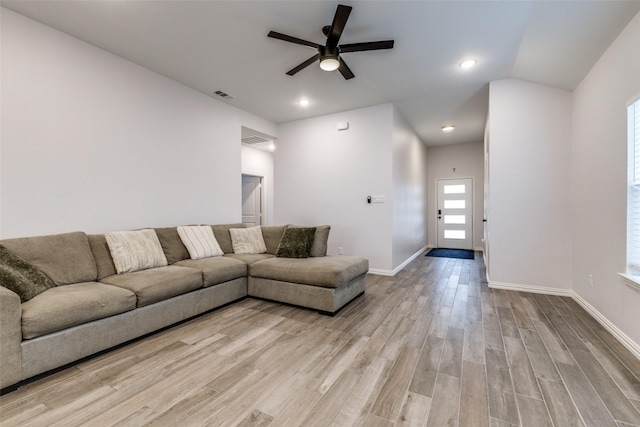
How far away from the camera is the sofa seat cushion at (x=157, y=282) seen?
244 cm

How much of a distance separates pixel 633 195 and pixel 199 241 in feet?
14.7

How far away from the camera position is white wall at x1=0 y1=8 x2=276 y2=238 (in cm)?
252

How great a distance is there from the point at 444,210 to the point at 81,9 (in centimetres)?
803

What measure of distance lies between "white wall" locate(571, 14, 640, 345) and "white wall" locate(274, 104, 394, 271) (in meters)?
2.34

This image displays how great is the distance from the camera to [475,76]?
370cm

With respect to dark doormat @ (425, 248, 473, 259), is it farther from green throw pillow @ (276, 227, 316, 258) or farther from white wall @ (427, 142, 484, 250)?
green throw pillow @ (276, 227, 316, 258)

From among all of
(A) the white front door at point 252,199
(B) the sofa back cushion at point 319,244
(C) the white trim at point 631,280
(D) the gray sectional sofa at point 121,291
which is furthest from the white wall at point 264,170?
(C) the white trim at point 631,280

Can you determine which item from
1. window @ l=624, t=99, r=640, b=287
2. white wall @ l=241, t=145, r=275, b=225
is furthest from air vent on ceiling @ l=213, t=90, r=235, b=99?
window @ l=624, t=99, r=640, b=287

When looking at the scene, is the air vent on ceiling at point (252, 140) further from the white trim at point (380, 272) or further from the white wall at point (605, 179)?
the white wall at point (605, 179)

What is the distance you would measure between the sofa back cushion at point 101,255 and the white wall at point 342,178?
10.5 ft

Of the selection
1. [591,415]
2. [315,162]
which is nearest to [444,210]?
[315,162]

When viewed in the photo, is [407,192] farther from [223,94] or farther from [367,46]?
[223,94]

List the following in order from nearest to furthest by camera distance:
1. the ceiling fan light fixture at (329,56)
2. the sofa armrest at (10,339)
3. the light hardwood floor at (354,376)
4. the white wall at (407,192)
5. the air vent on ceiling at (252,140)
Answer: the light hardwood floor at (354,376) < the sofa armrest at (10,339) < the ceiling fan light fixture at (329,56) < the white wall at (407,192) < the air vent on ceiling at (252,140)

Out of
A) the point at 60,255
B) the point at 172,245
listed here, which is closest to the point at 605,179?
the point at 172,245
